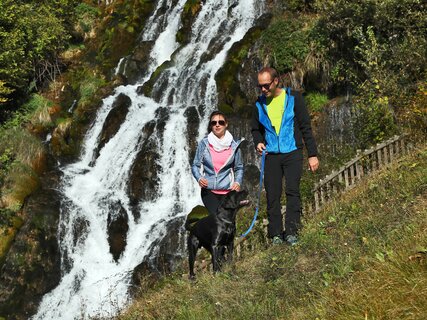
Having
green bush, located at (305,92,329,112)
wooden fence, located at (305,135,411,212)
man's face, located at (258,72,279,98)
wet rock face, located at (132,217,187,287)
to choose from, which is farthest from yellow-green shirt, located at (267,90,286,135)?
green bush, located at (305,92,329,112)

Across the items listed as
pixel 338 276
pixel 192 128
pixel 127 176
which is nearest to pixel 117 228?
pixel 127 176

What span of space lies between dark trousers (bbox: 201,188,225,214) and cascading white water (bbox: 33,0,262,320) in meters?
4.57

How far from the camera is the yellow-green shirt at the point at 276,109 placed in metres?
5.54

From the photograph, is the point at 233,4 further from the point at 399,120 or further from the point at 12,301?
the point at 12,301

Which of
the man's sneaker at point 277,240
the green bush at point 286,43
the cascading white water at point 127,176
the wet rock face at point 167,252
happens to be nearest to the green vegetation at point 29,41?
the cascading white water at point 127,176

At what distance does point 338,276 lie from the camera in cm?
361

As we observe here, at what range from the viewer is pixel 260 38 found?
17156 millimetres

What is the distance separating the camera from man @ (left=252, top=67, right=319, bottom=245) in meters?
5.52

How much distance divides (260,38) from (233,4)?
15.0 ft

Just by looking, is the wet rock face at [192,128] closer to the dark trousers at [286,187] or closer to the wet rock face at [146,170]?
the wet rock face at [146,170]

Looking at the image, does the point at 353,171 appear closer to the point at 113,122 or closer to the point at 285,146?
the point at 285,146

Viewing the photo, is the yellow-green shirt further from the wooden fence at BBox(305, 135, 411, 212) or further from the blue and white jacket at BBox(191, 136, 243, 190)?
the wooden fence at BBox(305, 135, 411, 212)

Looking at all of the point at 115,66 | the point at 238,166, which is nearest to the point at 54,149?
the point at 115,66

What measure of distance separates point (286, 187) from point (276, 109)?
0.87 meters
